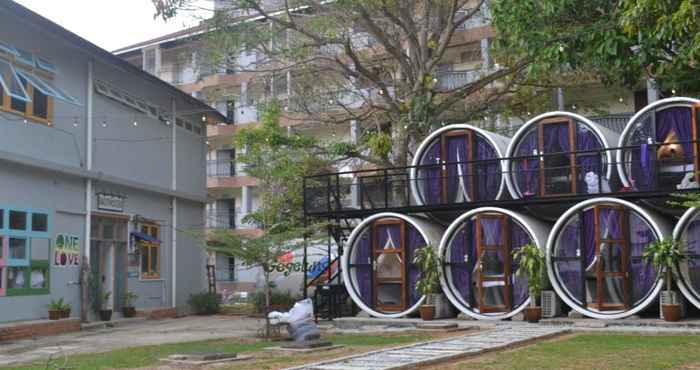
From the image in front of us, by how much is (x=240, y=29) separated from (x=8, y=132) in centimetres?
606

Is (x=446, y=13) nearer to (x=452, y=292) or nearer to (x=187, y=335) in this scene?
(x=452, y=292)

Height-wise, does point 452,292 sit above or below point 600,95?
below

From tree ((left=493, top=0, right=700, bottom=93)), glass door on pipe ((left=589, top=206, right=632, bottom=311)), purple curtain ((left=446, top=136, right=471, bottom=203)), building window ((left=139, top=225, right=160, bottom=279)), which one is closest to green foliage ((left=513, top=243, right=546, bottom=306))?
glass door on pipe ((left=589, top=206, right=632, bottom=311))

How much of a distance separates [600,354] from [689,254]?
576 centimetres

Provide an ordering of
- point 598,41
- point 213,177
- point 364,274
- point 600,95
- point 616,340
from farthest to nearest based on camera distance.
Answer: point 213,177 < point 600,95 < point 364,274 < point 616,340 < point 598,41

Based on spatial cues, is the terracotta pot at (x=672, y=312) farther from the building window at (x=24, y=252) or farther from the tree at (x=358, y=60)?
the building window at (x=24, y=252)

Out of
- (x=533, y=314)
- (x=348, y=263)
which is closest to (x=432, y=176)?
(x=348, y=263)

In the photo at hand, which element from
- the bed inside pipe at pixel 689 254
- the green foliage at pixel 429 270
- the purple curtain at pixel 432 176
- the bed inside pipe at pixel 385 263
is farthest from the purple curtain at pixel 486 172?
the bed inside pipe at pixel 689 254

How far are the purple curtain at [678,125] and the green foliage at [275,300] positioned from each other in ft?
40.4

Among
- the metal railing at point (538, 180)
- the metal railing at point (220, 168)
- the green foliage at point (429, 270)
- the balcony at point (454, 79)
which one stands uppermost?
the balcony at point (454, 79)

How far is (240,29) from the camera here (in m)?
21.5

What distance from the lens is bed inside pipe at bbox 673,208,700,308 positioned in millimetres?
16234

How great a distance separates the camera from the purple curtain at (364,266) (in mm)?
20141

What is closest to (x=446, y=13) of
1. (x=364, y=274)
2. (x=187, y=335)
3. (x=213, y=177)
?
(x=364, y=274)
